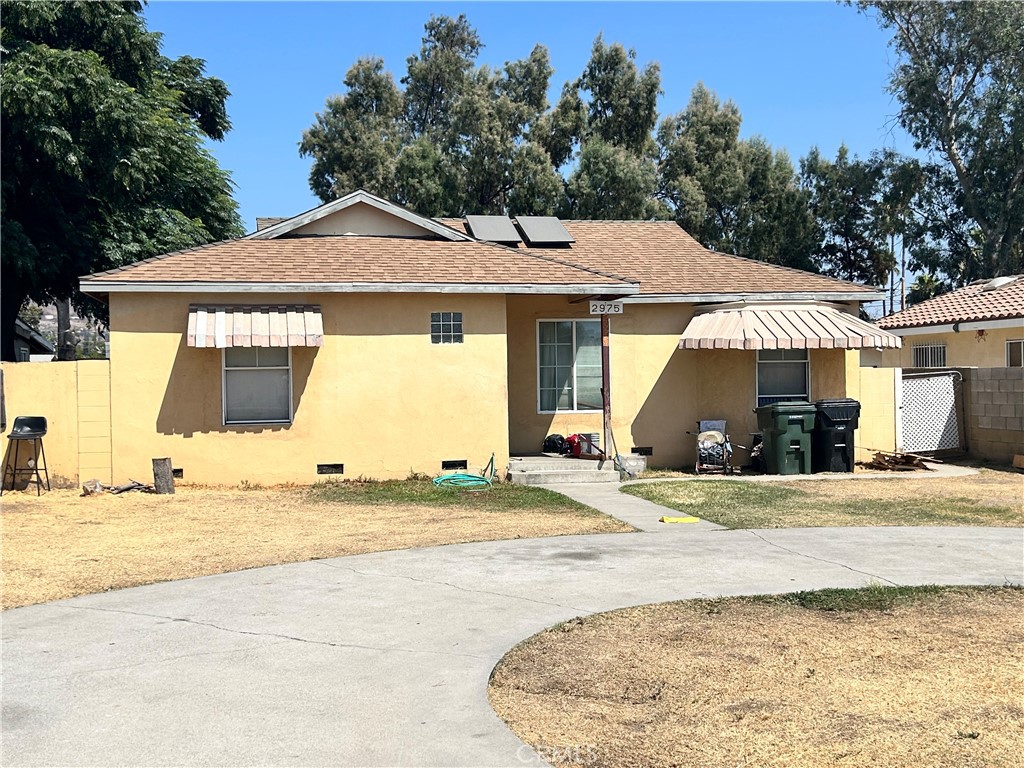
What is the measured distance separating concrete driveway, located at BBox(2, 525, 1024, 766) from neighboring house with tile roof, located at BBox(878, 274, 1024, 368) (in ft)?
39.0

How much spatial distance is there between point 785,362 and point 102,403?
11585mm

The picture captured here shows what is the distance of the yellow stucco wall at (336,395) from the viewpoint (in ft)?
49.8

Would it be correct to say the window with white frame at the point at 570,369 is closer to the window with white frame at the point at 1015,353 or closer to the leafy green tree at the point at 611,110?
the window with white frame at the point at 1015,353

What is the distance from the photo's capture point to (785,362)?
18172 millimetres

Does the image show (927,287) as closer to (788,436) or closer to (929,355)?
(929,355)

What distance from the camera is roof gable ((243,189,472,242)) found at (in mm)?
17578

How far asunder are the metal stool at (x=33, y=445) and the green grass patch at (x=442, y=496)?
3.95 meters

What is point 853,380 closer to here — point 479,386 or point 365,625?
point 479,386

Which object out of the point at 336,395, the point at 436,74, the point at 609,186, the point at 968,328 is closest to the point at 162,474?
the point at 336,395

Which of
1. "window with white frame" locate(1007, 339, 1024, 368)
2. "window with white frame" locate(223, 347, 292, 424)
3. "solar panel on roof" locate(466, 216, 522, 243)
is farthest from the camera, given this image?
"window with white frame" locate(1007, 339, 1024, 368)

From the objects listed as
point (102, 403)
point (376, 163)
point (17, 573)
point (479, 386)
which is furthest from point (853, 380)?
point (376, 163)

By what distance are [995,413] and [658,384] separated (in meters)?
6.25

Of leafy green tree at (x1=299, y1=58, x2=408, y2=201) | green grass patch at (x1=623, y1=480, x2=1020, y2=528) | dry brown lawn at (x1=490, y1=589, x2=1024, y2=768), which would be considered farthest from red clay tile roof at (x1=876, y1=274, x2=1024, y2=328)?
leafy green tree at (x1=299, y1=58, x2=408, y2=201)

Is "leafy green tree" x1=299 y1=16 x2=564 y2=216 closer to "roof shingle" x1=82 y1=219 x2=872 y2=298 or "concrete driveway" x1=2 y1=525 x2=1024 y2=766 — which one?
"roof shingle" x1=82 y1=219 x2=872 y2=298
